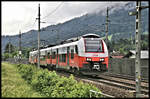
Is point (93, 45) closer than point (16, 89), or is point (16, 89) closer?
point (16, 89)

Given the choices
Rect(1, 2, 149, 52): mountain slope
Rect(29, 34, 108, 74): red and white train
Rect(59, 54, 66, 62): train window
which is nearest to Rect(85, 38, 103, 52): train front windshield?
Rect(29, 34, 108, 74): red and white train

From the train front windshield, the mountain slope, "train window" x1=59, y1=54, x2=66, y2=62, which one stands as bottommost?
"train window" x1=59, y1=54, x2=66, y2=62

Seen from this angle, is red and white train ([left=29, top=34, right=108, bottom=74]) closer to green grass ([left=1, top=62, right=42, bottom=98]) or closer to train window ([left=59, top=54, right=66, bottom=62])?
train window ([left=59, top=54, right=66, bottom=62])

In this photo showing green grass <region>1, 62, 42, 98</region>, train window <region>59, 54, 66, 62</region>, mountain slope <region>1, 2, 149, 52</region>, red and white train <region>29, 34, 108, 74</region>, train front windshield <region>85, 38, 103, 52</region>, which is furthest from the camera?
mountain slope <region>1, 2, 149, 52</region>

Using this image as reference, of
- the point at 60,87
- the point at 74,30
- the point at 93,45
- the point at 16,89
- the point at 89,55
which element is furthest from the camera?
the point at 74,30

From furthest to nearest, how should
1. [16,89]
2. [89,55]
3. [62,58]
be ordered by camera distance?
[62,58]
[89,55]
[16,89]

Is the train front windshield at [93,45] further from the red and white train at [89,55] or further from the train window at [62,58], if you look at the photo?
the train window at [62,58]

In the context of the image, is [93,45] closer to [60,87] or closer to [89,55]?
[89,55]

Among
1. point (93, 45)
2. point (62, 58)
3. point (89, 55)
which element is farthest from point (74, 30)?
point (89, 55)

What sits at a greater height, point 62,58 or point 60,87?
point 62,58

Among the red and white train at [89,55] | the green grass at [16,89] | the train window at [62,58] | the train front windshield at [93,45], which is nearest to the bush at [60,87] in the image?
the green grass at [16,89]

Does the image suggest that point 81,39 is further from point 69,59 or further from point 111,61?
Result: point 111,61

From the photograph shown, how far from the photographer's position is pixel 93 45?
20734mm

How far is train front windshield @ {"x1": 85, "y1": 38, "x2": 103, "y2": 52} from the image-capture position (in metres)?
20.5
